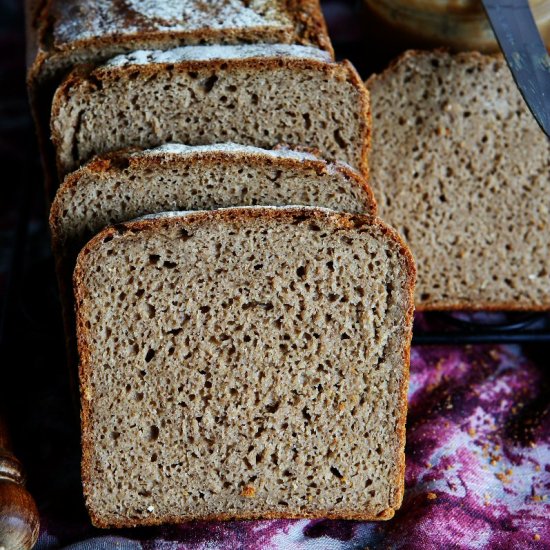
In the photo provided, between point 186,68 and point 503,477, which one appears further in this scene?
point 503,477

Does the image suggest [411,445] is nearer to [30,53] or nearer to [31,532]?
[31,532]

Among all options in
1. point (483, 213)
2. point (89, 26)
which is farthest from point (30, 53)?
point (483, 213)

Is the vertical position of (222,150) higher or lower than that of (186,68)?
lower

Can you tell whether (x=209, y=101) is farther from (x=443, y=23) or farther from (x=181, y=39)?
(x=443, y=23)

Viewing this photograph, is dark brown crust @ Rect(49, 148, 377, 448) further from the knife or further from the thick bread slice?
the knife

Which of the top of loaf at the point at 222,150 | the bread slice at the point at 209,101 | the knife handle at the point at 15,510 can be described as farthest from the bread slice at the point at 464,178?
the knife handle at the point at 15,510

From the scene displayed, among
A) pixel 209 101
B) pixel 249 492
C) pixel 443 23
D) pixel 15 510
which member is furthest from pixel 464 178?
pixel 15 510
